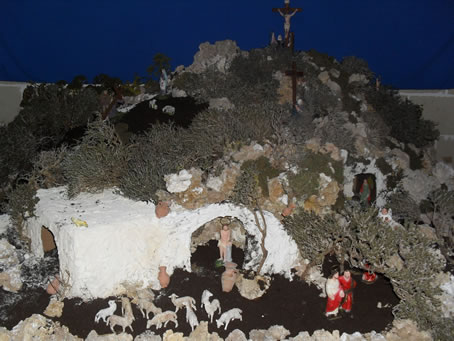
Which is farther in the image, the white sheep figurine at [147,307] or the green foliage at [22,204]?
the green foliage at [22,204]

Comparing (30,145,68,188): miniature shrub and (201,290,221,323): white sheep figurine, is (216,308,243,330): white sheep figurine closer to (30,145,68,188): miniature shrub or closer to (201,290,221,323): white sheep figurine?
(201,290,221,323): white sheep figurine

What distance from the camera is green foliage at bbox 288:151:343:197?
39.0 ft

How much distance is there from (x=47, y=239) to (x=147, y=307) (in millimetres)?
3946

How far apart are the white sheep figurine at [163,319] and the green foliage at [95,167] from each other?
4.23m

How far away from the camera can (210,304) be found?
1071 cm

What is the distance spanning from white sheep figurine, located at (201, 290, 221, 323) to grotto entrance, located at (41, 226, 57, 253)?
487 cm

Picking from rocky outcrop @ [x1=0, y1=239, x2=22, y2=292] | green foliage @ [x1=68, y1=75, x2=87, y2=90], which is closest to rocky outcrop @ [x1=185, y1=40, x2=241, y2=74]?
green foliage @ [x1=68, y1=75, x2=87, y2=90]

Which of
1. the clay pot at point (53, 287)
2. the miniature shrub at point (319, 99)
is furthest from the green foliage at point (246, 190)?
the miniature shrub at point (319, 99)

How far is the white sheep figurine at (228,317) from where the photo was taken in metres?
10.3

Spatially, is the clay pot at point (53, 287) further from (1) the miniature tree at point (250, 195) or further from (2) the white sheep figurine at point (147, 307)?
(1) the miniature tree at point (250, 195)

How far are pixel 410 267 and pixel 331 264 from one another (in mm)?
3033

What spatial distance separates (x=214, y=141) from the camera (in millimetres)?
12906

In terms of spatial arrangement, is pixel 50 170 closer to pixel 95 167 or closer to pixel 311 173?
pixel 95 167

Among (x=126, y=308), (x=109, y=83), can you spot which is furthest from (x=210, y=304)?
(x=109, y=83)
